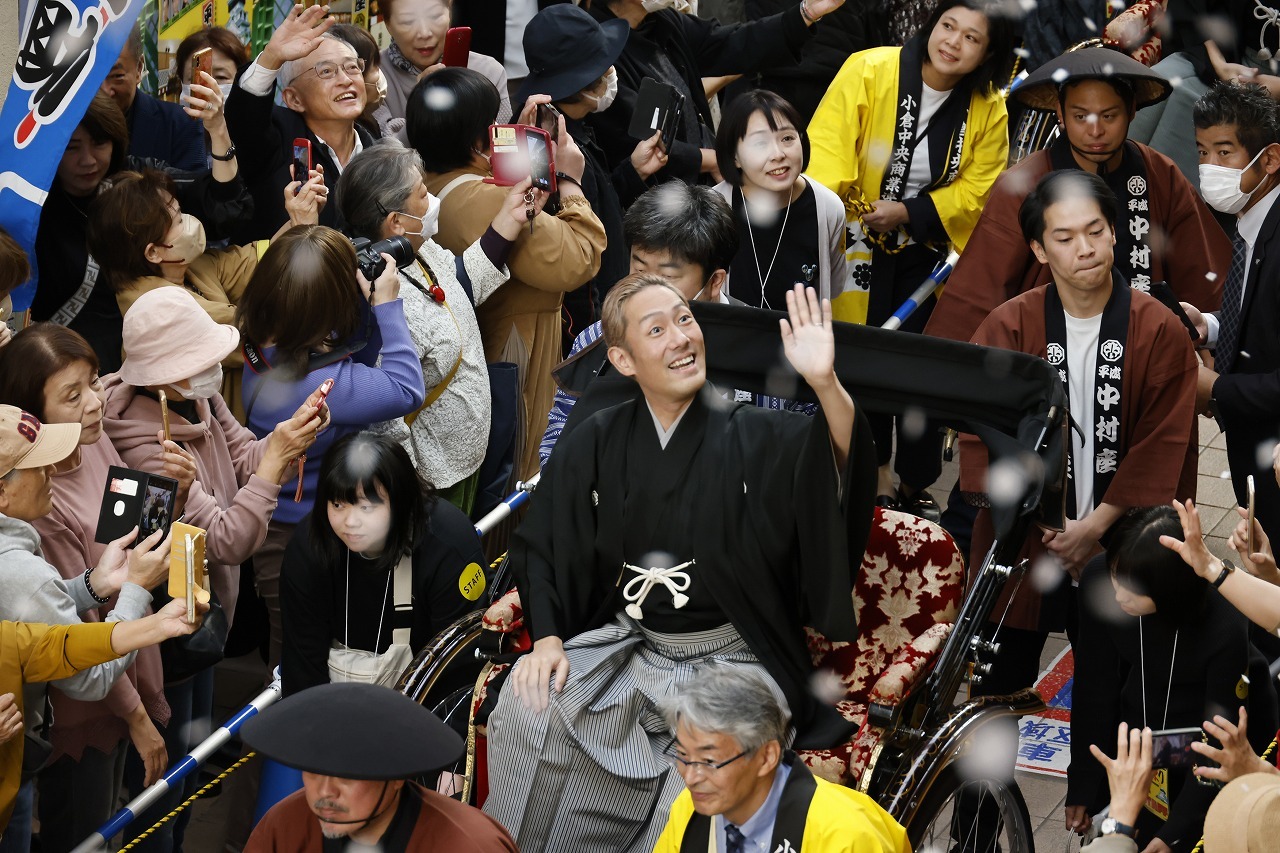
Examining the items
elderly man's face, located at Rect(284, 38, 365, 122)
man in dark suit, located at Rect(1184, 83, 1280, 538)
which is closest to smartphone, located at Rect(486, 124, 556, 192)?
elderly man's face, located at Rect(284, 38, 365, 122)

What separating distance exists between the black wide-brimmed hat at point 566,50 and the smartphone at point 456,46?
274 millimetres

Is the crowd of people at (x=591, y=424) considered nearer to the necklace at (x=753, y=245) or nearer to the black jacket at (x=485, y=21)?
the necklace at (x=753, y=245)

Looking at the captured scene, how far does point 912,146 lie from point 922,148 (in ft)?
0.16

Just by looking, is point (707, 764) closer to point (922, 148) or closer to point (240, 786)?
point (240, 786)

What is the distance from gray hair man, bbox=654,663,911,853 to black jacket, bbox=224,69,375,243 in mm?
2847

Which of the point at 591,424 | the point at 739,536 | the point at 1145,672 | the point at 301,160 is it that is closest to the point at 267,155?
the point at 301,160

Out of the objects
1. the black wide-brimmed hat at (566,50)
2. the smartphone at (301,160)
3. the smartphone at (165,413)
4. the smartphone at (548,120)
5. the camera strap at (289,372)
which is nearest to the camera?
the smartphone at (165,413)

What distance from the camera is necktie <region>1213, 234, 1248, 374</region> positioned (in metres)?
6.00

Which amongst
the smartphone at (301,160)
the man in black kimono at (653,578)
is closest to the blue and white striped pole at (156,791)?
the man in black kimono at (653,578)

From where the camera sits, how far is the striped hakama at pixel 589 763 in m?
4.41

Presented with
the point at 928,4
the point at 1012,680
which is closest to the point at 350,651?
the point at 1012,680

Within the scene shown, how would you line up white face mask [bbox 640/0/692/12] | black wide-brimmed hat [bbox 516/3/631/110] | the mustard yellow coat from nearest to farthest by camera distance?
black wide-brimmed hat [bbox 516/3/631/110] → the mustard yellow coat → white face mask [bbox 640/0/692/12]

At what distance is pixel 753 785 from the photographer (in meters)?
3.68

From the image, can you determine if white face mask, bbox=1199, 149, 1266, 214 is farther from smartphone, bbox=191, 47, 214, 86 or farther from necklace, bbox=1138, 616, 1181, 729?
smartphone, bbox=191, 47, 214, 86
